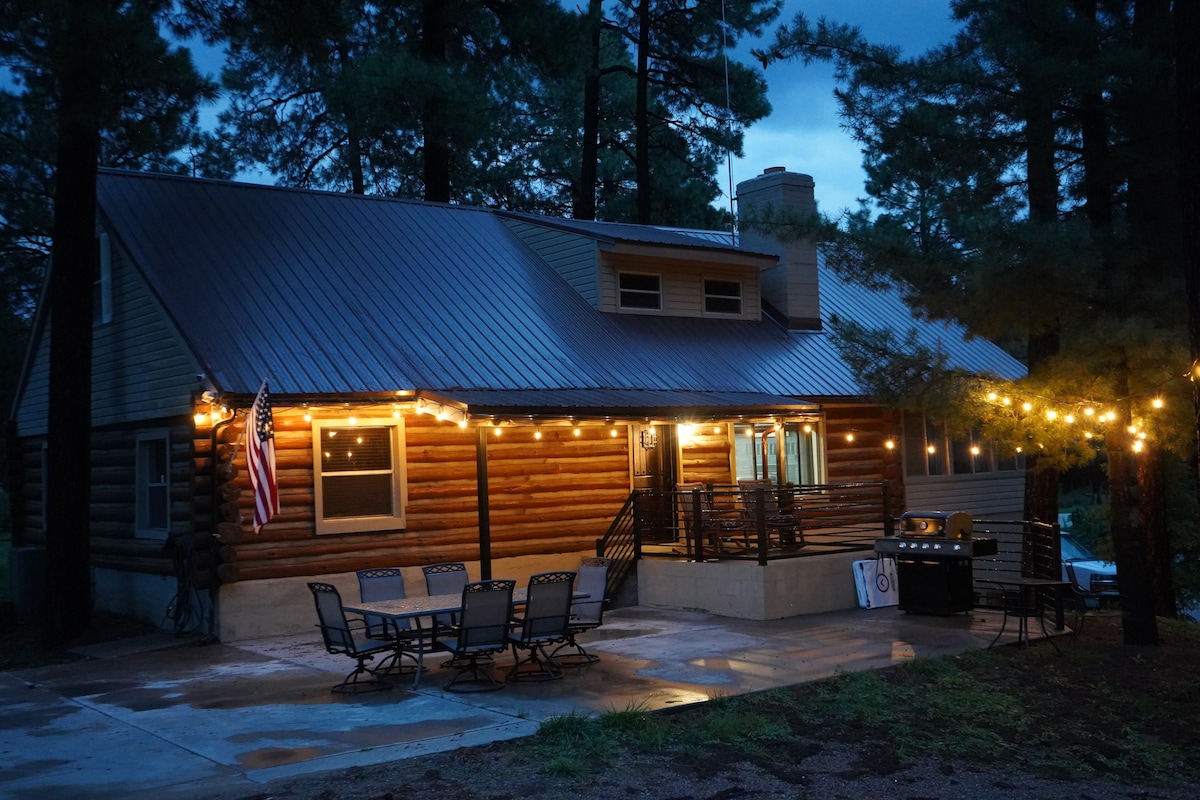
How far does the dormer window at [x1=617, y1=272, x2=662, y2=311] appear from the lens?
19.7m

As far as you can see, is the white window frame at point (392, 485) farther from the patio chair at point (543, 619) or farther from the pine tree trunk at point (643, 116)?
the pine tree trunk at point (643, 116)

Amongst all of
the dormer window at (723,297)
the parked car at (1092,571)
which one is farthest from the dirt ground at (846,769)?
the dormer window at (723,297)

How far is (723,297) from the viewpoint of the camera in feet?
67.8

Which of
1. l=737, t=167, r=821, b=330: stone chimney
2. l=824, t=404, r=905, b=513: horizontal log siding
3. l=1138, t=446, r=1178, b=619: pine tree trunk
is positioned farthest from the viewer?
l=737, t=167, r=821, b=330: stone chimney

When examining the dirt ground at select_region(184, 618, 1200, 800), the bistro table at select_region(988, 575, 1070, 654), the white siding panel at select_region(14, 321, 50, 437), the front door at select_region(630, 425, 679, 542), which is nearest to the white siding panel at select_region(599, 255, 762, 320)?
the front door at select_region(630, 425, 679, 542)

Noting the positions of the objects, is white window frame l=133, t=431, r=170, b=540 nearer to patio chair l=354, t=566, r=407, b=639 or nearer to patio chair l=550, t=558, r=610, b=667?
patio chair l=354, t=566, r=407, b=639

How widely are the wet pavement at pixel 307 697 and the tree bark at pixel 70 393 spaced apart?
1.27m

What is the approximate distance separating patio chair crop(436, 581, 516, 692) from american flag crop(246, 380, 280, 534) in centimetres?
296

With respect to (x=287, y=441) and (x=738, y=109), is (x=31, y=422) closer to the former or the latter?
(x=287, y=441)

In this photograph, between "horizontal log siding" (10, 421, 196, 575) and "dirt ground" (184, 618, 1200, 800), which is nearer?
"dirt ground" (184, 618, 1200, 800)

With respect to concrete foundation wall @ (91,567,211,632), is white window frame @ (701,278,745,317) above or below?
above

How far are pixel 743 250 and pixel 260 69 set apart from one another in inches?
572

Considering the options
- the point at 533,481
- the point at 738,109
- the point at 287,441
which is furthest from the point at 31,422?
the point at 738,109

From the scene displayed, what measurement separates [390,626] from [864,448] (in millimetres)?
10304
